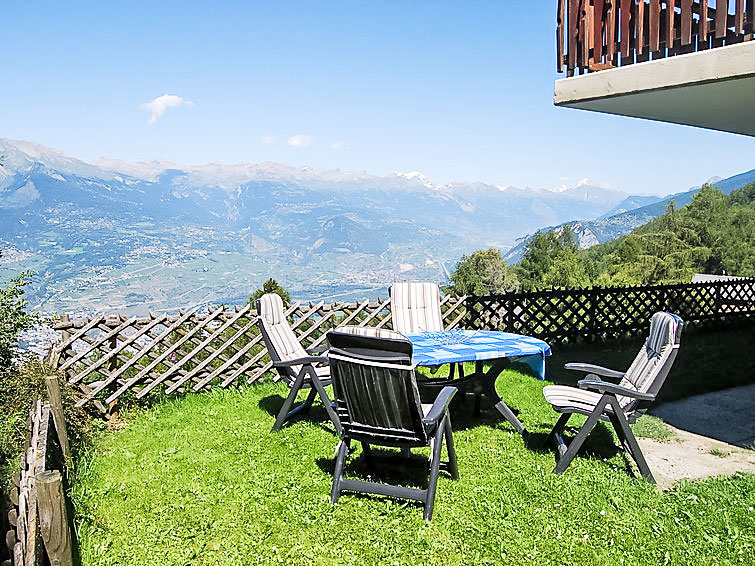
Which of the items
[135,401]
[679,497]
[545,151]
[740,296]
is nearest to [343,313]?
[135,401]

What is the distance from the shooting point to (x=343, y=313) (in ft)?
20.6

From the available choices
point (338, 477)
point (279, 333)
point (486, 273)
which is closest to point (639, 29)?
point (279, 333)

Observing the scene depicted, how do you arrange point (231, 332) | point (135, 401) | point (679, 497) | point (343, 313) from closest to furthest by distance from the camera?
point (679, 497), point (135, 401), point (231, 332), point (343, 313)

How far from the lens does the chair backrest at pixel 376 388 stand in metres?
2.97

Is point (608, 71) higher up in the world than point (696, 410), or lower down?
higher up

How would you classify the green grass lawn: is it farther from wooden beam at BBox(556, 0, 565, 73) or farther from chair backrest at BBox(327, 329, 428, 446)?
wooden beam at BBox(556, 0, 565, 73)

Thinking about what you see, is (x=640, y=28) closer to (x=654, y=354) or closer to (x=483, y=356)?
(x=654, y=354)

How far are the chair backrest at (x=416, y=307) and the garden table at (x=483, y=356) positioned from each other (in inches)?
39.6

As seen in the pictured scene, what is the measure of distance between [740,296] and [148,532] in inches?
385

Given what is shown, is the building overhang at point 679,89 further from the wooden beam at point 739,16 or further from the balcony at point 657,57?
the wooden beam at point 739,16

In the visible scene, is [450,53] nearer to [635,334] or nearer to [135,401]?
[635,334]

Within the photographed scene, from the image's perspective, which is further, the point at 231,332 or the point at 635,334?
the point at 635,334

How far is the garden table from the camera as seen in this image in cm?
411

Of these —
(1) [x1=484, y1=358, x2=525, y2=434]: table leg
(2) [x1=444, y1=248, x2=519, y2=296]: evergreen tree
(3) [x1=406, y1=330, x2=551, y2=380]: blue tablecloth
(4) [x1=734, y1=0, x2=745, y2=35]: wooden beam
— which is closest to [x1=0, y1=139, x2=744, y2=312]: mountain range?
(2) [x1=444, y1=248, x2=519, y2=296]: evergreen tree
